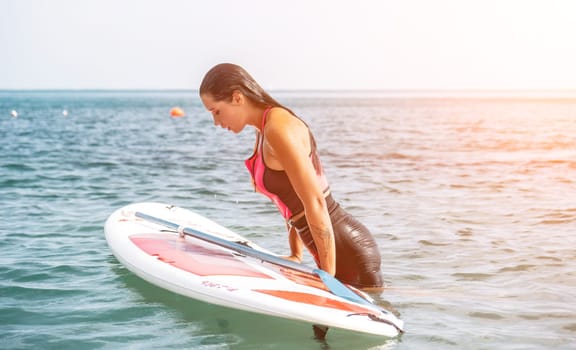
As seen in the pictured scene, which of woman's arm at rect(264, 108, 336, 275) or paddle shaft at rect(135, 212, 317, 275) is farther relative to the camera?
paddle shaft at rect(135, 212, 317, 275)

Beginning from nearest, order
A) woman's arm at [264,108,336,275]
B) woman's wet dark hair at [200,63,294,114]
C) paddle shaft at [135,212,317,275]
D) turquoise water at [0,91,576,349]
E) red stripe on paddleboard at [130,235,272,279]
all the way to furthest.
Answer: woman's arm at [264,108,336,275]
woman's wet dark hair at [200,63,294,114]
paddle shaft at [135,212,317,275]
turquoise water at [0,91,576,349]
red stripe on paddleboard at [130,235,272,279]

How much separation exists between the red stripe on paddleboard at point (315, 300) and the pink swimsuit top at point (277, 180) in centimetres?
49

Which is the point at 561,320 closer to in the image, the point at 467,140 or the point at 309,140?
the point at 309,140

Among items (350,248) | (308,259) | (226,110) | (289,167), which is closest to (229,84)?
(226,110)

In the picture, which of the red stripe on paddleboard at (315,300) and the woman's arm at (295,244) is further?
the woman's arm at (295,244)

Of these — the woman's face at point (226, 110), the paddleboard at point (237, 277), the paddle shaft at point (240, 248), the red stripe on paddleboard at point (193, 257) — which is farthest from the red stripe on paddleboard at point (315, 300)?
the woman's face at point (226, 110)

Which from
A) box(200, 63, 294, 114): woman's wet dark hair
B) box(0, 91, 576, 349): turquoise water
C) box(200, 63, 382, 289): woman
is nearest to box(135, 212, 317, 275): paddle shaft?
box(200, 63, 382, 289): woman

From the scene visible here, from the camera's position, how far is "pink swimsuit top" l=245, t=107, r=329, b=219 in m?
4.11

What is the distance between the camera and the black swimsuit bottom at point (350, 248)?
432 cm

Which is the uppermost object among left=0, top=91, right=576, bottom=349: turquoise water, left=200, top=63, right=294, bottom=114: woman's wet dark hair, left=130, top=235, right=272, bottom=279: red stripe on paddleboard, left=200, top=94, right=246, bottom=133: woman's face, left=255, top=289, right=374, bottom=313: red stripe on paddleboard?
left=200, top=63, right=294, bottom=114: woman's wet dark hair

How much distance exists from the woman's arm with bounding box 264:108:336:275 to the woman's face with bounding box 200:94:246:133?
0.68 feet

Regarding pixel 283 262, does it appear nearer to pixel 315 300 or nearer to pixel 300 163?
pixel 315 300

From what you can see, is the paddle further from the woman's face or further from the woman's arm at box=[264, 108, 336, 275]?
the woman's face

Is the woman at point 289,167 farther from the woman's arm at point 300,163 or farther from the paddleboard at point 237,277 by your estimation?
the paddleboard at point 237,277
